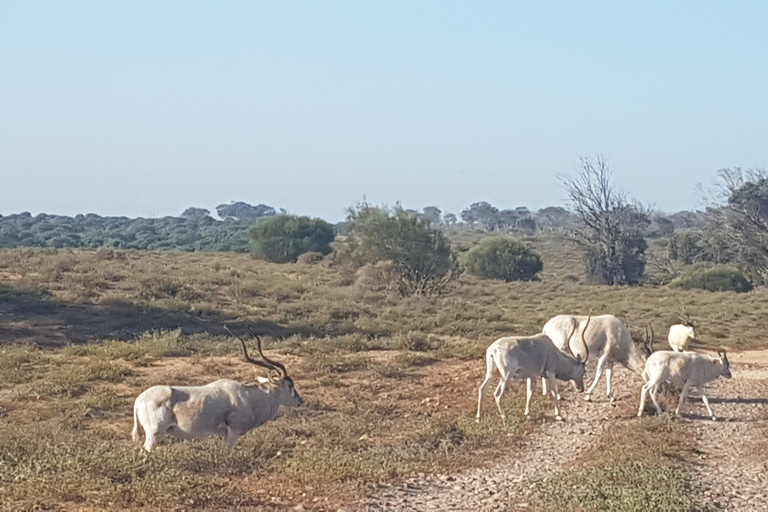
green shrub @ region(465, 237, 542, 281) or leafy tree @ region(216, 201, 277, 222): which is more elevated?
leafy tree @ region(216, 201, 277, 222)

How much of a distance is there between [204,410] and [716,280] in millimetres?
35739

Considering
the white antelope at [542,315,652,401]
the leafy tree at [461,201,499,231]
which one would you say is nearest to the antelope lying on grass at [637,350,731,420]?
the white antelope at [542,315,652,401]

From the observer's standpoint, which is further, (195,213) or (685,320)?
(195,213)

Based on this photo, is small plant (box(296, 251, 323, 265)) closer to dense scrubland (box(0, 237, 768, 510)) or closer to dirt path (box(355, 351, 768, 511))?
dense scrubland (box(0, 237, 768, 510))

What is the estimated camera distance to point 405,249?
33438mm

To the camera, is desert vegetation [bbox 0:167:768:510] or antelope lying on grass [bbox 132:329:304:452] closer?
desert vegetation [bbox 0:167:768:510]

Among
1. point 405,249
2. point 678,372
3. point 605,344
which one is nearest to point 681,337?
point 605,344

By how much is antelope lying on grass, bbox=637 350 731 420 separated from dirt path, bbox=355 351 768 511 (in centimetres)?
33

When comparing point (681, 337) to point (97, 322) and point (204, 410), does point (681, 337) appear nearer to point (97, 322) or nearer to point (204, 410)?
point (204, 410)

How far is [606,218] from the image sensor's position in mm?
50844

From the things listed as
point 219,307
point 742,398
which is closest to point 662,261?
point 219,307

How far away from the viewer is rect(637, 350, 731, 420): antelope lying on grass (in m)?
12.0

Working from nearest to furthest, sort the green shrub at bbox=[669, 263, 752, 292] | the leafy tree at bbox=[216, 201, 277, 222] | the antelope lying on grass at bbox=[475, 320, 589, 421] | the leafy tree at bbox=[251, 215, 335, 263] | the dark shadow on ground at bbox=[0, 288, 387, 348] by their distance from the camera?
the antelope lying on grass at bbox=[475, 320, 589, 421] < the dark shadow on ground at bbox=[0, 288, 387, 348] < the green shrub at bbox=[669, 263, 752, 292] < the leafy tree at bbox=[251, 215, 335, 263] < the leafy tree at bbox=[216, 201, 277, 222]

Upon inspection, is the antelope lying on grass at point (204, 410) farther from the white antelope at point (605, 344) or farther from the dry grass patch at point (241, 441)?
the white antelope at point (605, 344)
